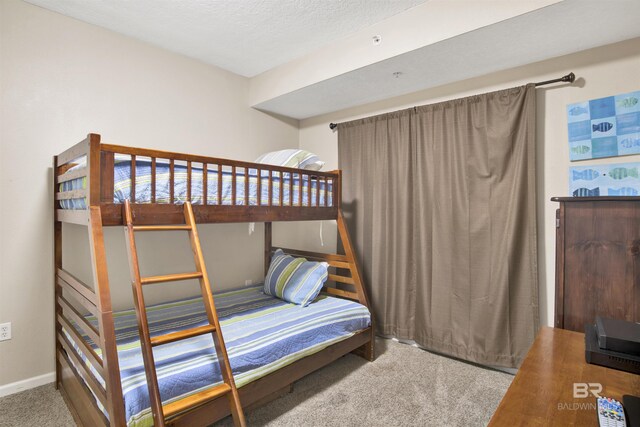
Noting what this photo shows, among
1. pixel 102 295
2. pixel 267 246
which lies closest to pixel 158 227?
pixel 102 295

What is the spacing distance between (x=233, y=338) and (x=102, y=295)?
0.77 metres

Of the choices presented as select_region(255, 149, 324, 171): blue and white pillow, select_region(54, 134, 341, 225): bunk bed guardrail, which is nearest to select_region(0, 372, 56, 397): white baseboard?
select_region(54, 134, 341, 225): bunk bed guardrail

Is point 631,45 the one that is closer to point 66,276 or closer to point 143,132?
point 143,132

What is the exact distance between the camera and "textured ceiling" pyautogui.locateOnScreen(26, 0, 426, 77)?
2.20 meters

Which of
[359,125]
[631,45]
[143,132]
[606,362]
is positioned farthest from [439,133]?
[143,132]

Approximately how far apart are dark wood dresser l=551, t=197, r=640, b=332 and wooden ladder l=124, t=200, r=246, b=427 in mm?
1638

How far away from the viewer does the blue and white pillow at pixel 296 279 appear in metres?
2.73

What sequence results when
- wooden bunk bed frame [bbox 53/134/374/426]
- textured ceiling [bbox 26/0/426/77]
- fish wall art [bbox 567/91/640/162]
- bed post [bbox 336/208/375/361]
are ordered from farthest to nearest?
bed post [bbox 336/208/375/361], textured ceiling [bbox 26/0/426/77], fish wall art [bbox 567/91/640/162], wooden bunk bed frame [bbox 53/134/374/426]

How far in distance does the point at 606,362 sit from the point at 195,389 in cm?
172

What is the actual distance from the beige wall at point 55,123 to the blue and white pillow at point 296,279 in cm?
77

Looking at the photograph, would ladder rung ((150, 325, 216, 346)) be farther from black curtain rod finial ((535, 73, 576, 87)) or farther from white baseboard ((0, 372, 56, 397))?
black curtain rod finial ((535, 73, 576, 87))

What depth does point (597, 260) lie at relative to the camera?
1.43 metres

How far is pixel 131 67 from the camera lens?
8.67 feet

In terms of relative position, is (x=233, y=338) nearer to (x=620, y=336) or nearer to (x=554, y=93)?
(x=620, y=336)
